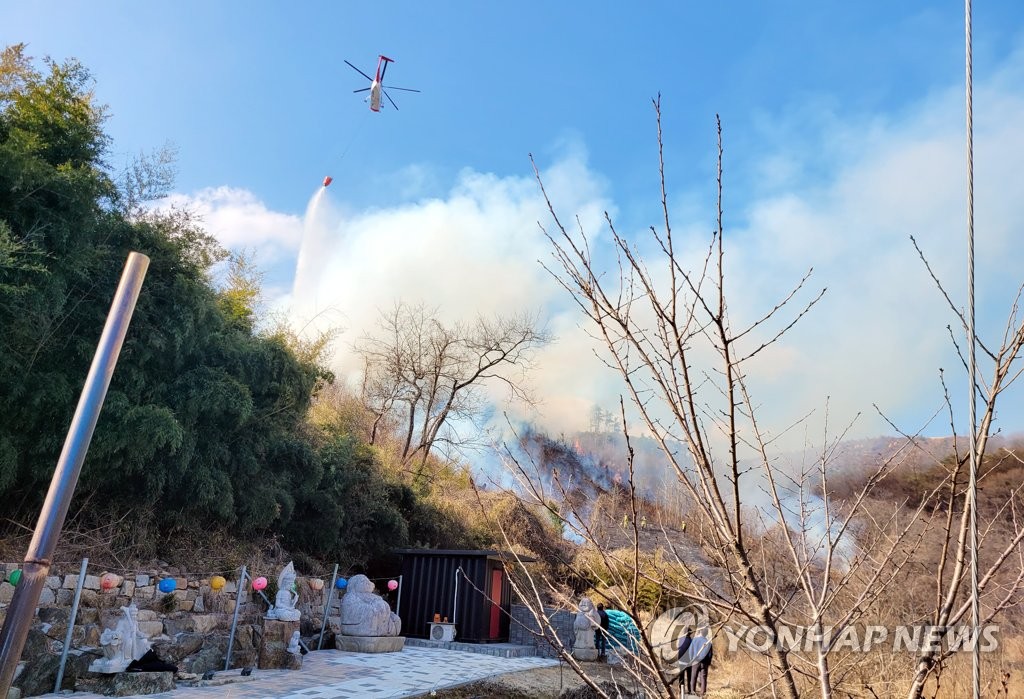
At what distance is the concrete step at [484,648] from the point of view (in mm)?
12047

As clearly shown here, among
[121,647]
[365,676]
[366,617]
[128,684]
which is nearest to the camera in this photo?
[128,684]

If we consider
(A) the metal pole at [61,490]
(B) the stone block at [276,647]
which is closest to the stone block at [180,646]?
(B) the stone block at [276,647]

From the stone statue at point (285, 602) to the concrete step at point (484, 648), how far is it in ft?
12.6

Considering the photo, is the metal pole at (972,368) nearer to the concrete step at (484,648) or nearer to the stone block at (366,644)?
the stone block at (366,644)

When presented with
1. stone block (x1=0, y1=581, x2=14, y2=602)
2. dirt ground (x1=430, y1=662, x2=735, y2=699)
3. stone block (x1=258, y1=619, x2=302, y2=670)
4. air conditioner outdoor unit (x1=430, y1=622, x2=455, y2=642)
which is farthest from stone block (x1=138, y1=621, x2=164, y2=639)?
air conditioner outdoor unit (x1=430, y1=622, x2=455, y2=642)

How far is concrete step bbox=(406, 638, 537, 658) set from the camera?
39.5 ft

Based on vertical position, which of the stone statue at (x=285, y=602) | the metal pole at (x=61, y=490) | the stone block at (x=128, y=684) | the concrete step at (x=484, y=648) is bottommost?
the concrete step at (x=484, y=648)

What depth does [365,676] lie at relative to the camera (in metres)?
8.08

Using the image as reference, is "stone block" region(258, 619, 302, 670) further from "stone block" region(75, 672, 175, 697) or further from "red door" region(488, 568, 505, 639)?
"red door" region(488, 568, 505, 639)

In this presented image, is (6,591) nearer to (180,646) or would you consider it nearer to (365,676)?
(180,646)

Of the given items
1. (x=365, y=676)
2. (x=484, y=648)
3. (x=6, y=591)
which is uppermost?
(x=6, y=591)

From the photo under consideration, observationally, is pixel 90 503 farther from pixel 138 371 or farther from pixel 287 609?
pixel 287 609

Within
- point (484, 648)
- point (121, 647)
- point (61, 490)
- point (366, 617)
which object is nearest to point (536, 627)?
point (484, 648)

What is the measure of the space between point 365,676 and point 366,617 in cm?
298
